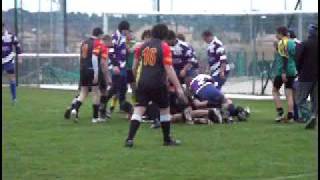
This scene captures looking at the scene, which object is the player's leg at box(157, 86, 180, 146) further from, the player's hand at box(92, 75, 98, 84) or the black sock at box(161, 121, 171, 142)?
the player's hand at box(92, 75, 98, 84)

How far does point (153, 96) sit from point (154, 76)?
30cm

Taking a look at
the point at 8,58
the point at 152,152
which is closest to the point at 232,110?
the point at 152,152

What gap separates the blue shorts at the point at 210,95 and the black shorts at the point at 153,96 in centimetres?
363

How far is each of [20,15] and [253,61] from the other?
32.2ft

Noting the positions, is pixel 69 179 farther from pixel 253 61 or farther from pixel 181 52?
pixel 253 61

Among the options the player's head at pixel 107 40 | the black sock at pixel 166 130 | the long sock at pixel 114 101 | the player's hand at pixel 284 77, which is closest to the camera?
the black sock at pixel 166 130

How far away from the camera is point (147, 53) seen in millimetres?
12156

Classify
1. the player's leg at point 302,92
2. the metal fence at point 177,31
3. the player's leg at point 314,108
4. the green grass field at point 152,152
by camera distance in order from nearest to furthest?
1. the green grass field at point 152,152
2. the player's leg at point 314,108
3. the player's leg at point 302,92
4. the metal fence at point 177,31

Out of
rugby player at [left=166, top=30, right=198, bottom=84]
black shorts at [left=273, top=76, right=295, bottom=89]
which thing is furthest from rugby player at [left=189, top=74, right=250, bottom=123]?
black shorts at [left=273, top=76, right=295, bottom=89]

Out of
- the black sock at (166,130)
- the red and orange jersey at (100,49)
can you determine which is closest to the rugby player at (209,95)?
the red and orange jersey at (100,49)

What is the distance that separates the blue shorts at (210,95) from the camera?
619 inches

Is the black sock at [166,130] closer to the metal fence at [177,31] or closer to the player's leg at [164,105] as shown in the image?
the player's leg at [164,105]

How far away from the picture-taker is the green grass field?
9.78 m

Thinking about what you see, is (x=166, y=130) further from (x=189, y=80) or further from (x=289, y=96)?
(x=289, y=96)
